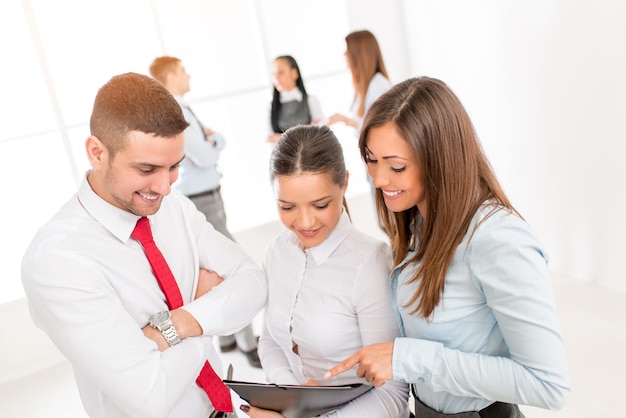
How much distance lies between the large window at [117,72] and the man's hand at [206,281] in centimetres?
292

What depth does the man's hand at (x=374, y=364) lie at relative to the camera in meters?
1.17

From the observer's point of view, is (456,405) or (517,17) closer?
(456,405)

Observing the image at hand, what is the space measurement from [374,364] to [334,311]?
0.23m

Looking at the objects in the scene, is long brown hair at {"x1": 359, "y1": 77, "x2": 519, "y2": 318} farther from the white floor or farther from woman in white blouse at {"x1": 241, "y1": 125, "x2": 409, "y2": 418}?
the white floor

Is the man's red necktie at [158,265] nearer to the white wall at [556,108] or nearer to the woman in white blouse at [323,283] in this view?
the woman in white blouse at [323,283]

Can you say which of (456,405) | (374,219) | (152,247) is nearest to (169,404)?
(152,247)

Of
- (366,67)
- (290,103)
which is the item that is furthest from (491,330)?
(290,103)

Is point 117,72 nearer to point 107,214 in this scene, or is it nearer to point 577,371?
point 107,214

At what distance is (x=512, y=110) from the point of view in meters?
3.69

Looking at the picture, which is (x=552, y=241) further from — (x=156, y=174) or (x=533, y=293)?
(x=156, y=174)

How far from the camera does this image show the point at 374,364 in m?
1.18

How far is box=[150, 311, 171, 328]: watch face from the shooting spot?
1.26 meters

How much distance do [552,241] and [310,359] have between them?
279cm

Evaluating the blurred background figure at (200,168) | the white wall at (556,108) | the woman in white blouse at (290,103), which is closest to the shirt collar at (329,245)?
the blurred background figure at (200,168)
